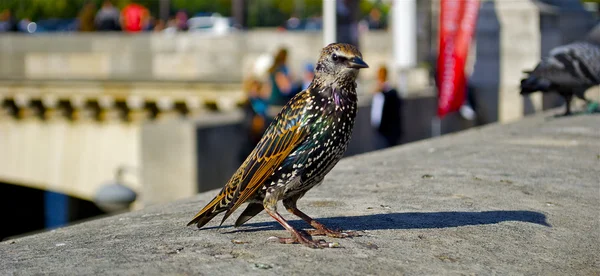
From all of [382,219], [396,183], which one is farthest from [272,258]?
[396,183]

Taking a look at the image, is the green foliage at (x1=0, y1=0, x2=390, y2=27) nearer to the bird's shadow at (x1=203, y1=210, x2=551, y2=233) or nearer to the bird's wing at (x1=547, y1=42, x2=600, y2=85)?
the bird's wing at (x1=547, y1=42, x2=600, y2=85)

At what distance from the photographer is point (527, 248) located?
5.61 m

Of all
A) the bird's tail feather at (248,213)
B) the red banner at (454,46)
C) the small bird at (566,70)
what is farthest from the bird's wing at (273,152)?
the red banner at (454,46)

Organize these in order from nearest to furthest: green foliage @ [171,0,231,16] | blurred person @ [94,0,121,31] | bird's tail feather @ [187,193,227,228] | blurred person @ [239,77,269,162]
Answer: bird's tail feather @ [187,193,227,228]
blurred person @ [239,77,269,162]
blurred person @ [94,0,121,31]
green foliage @ [171,0,231,16]

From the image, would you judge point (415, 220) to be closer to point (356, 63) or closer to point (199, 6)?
point (356, 63)

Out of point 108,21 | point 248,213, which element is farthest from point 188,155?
point 108,21

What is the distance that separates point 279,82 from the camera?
592 inches

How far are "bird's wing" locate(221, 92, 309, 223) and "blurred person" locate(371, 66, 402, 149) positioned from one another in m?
Answer: 9.01

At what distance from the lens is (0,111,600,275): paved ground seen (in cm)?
500

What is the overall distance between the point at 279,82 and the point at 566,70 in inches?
182

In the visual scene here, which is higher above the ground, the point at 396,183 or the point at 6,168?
the point at 396,183

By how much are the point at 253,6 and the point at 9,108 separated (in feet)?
165

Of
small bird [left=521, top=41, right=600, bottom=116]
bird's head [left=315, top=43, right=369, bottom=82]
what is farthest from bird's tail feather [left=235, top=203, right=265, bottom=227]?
small bird [left=521, top=41, right=600, bottom=116]

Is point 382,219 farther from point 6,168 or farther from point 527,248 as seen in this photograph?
point 6,168
